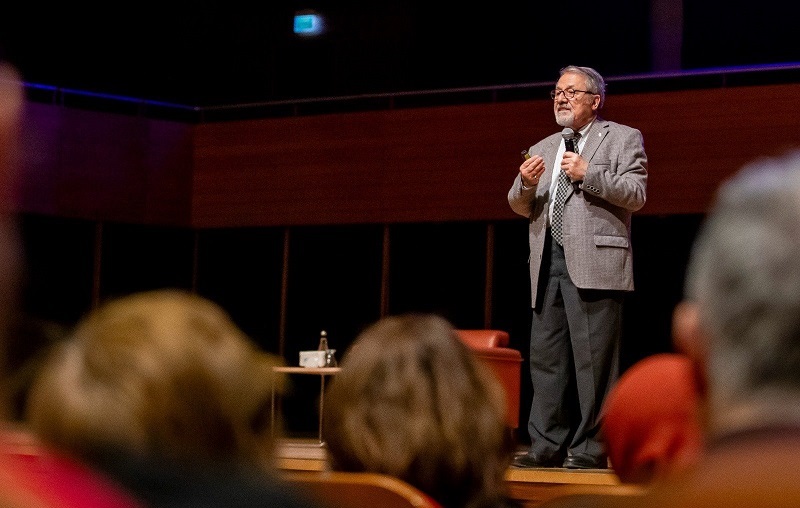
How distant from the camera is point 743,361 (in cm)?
68

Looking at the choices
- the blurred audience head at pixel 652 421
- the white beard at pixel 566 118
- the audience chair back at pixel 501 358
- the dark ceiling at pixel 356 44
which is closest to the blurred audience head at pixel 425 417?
the blurred audience head at pixel 652 421

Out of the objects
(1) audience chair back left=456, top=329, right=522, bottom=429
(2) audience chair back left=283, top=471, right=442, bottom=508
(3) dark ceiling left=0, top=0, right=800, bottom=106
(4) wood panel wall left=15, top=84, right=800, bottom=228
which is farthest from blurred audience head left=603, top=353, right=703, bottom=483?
(3) dark ceiling left=0, top=0, right=800, bottom=106

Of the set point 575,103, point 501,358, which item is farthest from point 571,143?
point 501,358

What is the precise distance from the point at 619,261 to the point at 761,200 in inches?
139

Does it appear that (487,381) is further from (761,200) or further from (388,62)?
(388,62)

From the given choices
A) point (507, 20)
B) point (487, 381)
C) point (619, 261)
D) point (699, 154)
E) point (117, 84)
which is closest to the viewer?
point (487, 381)

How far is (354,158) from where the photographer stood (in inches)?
311

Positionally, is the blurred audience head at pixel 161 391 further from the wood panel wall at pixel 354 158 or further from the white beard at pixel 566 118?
the wood panel wall at pixel 354 158

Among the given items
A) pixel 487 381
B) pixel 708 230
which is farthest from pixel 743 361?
pixel 487 381

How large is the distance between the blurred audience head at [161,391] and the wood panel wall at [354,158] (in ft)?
21.0

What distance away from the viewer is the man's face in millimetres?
4270

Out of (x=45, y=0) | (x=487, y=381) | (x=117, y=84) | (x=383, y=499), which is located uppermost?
(x=45, y=0)

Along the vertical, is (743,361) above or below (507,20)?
below

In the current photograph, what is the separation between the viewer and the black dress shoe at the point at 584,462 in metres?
3.98
